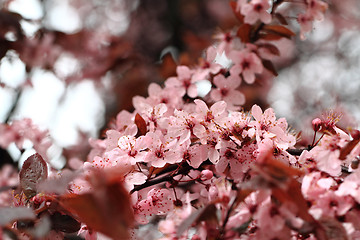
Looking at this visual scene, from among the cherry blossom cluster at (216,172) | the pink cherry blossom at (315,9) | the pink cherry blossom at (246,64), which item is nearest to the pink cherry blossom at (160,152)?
the cherry blossom cluster at (216,172)

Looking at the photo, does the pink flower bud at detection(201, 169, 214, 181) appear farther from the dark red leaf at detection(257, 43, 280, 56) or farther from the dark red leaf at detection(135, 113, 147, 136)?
Result: the dark red leaf at detection(257, 43, 280, 56)

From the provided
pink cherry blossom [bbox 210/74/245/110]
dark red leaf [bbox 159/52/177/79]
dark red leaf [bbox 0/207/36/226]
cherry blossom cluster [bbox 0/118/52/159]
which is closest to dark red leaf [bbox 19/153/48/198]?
dark red leaf [bbox 0/207/36/226]

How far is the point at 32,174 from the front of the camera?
83 cm

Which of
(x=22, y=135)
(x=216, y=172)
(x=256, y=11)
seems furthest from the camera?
(x=22, y=135)

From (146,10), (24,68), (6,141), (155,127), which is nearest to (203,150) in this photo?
(155,127)

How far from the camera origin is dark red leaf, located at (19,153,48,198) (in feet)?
2.64

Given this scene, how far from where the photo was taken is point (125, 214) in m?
0.48

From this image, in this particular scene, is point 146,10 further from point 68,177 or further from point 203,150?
point 68,177

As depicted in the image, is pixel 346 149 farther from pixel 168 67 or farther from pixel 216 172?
pixel 168 67

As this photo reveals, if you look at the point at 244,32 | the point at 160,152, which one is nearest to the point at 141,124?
the point at 160,152

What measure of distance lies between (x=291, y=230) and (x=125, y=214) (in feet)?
0.91

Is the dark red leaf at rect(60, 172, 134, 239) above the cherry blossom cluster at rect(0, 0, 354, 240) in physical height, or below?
above

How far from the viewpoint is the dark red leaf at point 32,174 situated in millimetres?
804

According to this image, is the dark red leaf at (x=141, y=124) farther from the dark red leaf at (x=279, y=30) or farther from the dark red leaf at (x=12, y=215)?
the dark red leaf at (x=279, y=30)
